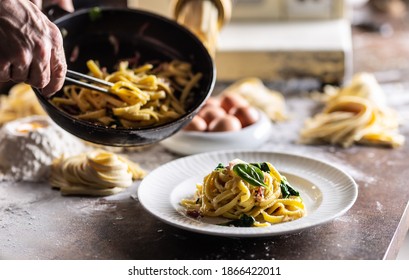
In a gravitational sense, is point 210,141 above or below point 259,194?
below

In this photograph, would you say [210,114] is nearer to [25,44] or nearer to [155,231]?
[155,231]

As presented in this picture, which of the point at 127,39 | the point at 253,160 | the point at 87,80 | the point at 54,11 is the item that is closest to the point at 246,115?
the point at 253,160

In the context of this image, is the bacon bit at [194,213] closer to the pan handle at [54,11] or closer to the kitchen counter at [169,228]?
the kitchen counter at [169,228]

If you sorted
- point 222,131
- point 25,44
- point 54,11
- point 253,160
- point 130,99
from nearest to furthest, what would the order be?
point 25,44
point 130,99
point 253,160
point 54,11
point 222,131

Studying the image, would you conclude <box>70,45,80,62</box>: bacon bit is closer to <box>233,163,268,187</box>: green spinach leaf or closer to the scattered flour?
the scattered flour

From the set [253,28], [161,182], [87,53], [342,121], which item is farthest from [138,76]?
[253,28]

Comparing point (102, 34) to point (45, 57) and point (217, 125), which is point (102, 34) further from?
point (45, 57)
